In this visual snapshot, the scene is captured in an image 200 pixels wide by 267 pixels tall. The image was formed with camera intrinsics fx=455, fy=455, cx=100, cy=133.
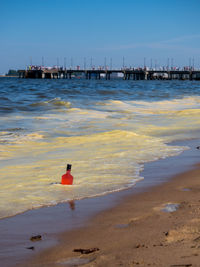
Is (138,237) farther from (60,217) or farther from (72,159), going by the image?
(72,159)

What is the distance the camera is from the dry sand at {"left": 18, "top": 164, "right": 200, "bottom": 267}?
2.97m

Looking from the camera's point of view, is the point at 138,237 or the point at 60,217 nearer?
the point at 138,237

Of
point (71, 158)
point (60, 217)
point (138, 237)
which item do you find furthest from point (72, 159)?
point (138, 237)

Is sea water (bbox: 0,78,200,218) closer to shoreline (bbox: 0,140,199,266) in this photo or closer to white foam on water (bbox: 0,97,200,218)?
white foam on water (bbox: 0,97,200,218)

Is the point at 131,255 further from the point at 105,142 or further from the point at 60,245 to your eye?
the point at 105,142

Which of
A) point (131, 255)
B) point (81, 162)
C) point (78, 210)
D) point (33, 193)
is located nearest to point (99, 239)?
point (131, 255)

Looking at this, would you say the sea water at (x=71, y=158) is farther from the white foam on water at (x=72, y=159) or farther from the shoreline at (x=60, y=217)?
the shoreline at (x=60, y=217)

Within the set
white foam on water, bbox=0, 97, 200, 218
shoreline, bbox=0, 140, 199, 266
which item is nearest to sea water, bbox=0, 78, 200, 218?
white foam on water, bbox=0, 97, 200, 218

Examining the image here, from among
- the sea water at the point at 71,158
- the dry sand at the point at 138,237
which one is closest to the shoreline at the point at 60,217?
the dry sand at the point at 138,237

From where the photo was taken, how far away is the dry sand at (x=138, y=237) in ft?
9.75

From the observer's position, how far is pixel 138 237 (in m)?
3.48

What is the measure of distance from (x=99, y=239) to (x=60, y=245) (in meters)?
0.31

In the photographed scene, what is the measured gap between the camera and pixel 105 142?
9.55 metres

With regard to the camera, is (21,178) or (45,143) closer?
(21,178)
